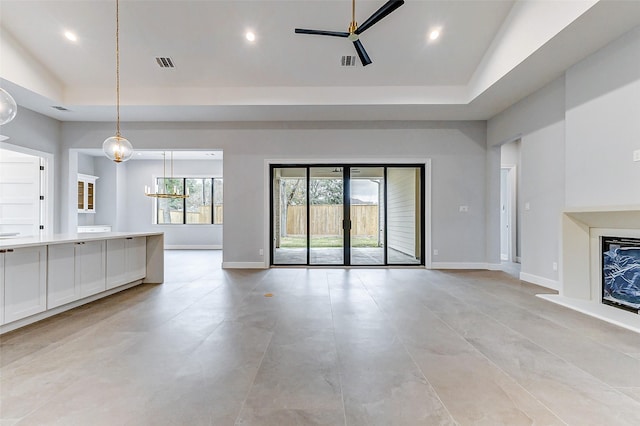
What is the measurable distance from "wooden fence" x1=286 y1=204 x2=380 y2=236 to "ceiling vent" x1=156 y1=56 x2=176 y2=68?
3528 mm

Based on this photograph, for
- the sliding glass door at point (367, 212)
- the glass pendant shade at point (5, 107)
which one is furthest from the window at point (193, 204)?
the glass pendant shade at point (5, 107)

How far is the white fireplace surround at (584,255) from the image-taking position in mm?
3627

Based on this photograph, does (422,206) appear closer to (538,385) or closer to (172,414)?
(538,385)

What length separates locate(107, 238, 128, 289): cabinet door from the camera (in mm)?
4223

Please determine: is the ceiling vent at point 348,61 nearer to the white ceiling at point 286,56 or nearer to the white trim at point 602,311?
Result: the white ceiling at point 286,56

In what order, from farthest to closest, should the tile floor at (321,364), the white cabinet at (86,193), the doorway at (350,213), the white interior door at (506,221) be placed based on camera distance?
1. the white cabinet at (86,193)
2. the white interior door at (506,221)
3. the doorway at (350,213)
4. the tile floor at (321,364)

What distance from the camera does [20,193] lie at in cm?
636

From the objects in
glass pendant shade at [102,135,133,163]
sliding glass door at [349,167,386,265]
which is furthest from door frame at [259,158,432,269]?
glass pendant shade at [102,135,133,163]

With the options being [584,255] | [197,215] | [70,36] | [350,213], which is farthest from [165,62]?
[197,215]

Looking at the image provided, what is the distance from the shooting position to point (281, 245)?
6.91 m

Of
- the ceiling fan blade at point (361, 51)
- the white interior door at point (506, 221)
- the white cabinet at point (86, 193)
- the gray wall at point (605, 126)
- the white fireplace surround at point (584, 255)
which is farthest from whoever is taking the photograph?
the white cabinet at point (86, 193)

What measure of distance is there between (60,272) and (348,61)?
4.89 m

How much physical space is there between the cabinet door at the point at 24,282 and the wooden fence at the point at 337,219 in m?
4.43

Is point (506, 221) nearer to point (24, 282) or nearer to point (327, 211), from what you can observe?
point (327, 211)
